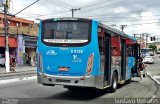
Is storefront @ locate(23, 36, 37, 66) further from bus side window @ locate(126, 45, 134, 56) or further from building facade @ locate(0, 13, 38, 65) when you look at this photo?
bus side window @ locate(126, 45, 134, 56)

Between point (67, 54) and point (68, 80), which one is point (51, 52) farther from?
point (68, 80)

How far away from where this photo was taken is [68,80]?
13609 mm

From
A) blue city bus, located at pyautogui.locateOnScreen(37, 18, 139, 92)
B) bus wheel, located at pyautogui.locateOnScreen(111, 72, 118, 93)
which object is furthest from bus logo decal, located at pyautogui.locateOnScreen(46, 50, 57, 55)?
bus wheel, located at pyautogui.locateOnScreen(111, 72, 118, 93)

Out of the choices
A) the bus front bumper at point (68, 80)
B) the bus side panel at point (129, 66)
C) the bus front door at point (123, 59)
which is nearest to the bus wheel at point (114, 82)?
the bus front door at point (123, 59)

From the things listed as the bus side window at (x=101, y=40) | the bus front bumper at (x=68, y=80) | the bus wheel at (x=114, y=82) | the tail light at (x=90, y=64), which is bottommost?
the bus wheel at (x=114, y=82)

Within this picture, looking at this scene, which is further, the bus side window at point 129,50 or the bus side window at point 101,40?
the bus side window at point 129,50

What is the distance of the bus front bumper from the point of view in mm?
13398

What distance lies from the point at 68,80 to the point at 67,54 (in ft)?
3.31

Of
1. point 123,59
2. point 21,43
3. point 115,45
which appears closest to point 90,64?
point 115,45

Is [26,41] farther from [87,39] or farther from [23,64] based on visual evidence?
[87,39]

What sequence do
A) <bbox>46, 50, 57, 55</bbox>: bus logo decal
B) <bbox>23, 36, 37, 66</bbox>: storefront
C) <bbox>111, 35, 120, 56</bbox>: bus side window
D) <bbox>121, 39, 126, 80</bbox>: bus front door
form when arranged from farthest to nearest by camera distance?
<bbox>23, 36, 37, 66</bbox>: storefront
<bbox>121, 39, 126, 80</bbox>: bus front door
<bbox>111, 35, 120, 56</bbox>: bus side window
<bbox>46, 50, 57, 55</bbox>: bus logo decal

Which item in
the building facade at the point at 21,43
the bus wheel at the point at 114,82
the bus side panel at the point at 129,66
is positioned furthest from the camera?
the building facade at the point at 21,43

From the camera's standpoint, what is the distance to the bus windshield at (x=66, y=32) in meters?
13.7

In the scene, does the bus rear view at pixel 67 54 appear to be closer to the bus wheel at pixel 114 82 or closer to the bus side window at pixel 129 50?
the bus wheel at pixel 114 82
